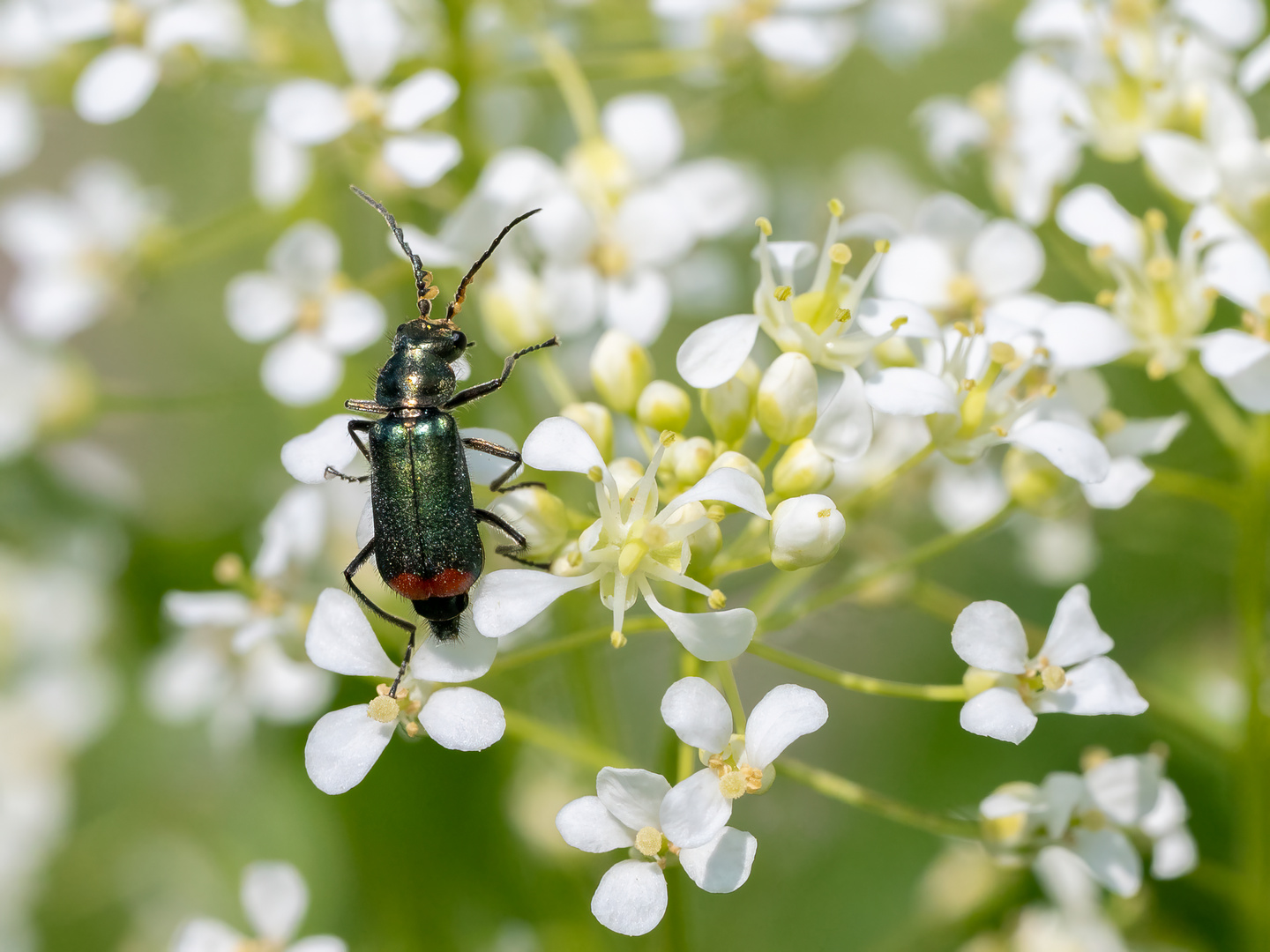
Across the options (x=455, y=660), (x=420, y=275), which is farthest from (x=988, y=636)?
(x=420, y=275)

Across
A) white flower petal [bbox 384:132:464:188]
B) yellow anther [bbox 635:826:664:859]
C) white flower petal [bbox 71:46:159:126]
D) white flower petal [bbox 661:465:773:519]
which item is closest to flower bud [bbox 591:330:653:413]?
white flower petal [bbox 661:465:773:519]

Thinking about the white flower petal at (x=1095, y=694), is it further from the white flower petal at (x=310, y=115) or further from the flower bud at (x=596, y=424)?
the white flower petal at (x=310, y=115)

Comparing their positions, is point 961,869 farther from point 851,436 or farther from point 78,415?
point 78,415

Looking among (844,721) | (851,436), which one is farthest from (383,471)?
(844,721)

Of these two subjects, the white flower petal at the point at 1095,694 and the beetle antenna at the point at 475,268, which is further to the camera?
the beetle antenna at the point at 475,268

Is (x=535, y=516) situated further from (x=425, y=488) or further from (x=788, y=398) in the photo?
(x=788, y=398)

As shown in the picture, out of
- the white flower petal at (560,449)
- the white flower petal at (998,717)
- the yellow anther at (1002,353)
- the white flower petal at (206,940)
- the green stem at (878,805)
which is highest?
the white flower petal at (560,449)

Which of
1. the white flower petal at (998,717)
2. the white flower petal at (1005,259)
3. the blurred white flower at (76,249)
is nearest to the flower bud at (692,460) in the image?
the white flower petal at (998,717)
